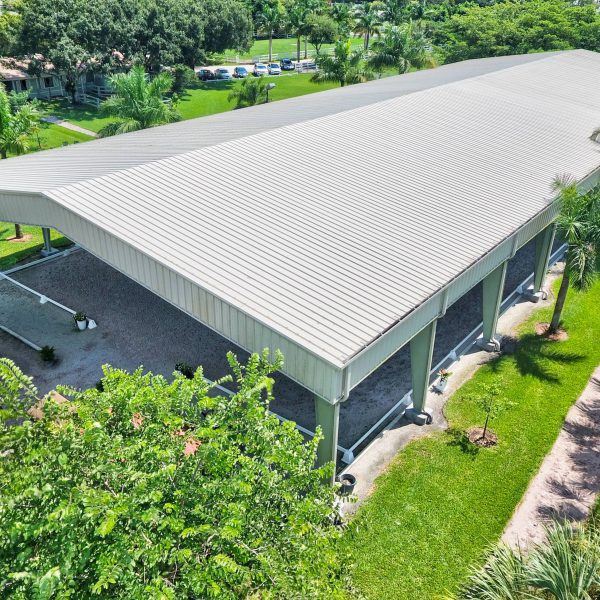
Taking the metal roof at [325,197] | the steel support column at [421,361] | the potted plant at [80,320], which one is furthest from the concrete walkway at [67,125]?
the steel support column at [421,361]

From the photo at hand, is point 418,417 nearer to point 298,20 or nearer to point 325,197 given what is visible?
point 325,197

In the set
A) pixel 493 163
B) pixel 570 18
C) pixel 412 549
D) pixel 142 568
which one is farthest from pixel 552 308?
pixel 570 18

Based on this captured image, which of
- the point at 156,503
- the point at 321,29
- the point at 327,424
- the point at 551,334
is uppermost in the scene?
the point at 321,29

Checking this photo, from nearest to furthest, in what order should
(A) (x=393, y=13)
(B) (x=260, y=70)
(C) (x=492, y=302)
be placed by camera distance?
(C) (x=492, y=302) < (B) (x=260, y=70) < (A) (x=393, y=13)

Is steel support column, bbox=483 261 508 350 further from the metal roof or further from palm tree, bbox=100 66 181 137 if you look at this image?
palm tree, bbox=100 66 181 137

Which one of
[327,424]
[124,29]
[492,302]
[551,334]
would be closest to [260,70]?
[124,29]

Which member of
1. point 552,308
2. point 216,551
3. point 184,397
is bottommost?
point 552,308

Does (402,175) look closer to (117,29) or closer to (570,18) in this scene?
(117,29)
